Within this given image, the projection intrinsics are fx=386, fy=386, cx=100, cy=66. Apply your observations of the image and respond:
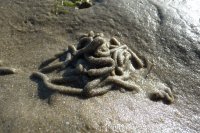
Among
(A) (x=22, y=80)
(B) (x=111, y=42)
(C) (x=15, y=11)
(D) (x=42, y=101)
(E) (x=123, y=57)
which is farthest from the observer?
(C) (x=15, y=11)

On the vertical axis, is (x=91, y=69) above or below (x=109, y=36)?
above

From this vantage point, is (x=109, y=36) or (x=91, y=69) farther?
(x=109, y=36)

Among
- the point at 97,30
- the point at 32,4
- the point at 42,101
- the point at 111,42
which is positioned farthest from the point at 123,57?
the point at 32,4

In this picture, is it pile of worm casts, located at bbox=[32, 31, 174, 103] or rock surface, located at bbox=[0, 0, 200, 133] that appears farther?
pile of worm casts, located at bbox=[32, 31, 174, 103]

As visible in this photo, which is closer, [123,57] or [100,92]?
[100,92]

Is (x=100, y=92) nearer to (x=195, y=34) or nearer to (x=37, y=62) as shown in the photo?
(x=37, y=62)
